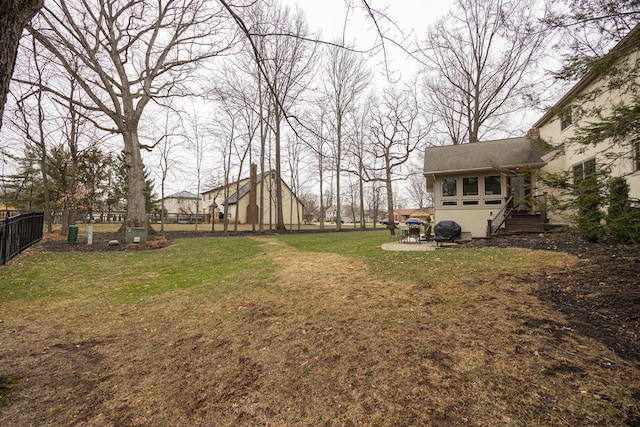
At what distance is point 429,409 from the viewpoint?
6.82ft

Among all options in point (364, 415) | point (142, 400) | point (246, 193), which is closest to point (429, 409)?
point (364, 415)

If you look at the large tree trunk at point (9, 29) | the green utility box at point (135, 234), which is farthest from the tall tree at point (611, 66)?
the green utility box at point (135, 234)

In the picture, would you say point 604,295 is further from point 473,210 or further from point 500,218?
point 473,210

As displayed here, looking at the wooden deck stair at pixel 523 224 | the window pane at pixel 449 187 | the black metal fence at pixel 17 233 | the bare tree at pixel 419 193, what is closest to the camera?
the black metal fence at pixel 17 233

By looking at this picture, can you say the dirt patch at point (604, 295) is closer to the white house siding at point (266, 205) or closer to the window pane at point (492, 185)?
the window pane at point (492, 185)

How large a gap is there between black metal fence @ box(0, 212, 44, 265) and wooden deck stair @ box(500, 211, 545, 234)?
18276mm

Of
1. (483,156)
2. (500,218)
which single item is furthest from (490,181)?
(500,218)

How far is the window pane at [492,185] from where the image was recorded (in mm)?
14195

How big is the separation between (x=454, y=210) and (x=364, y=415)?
588 inches

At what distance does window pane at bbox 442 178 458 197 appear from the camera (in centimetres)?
1522

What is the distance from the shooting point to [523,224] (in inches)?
495

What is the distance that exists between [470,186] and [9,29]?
55.2 feet

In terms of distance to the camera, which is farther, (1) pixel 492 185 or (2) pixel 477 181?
(2) pixel 477 181

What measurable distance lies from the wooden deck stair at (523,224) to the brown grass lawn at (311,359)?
8.10 m
